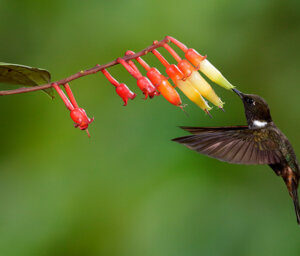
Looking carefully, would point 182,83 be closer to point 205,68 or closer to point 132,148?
point 205,68

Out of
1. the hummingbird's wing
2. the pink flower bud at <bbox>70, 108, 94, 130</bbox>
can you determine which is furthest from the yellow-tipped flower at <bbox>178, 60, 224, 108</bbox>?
the pink flower bud at <bbox>70, 108, 94, 130</bbox>

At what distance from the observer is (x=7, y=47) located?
15.7 feet

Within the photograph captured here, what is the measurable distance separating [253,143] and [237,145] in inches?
6.9

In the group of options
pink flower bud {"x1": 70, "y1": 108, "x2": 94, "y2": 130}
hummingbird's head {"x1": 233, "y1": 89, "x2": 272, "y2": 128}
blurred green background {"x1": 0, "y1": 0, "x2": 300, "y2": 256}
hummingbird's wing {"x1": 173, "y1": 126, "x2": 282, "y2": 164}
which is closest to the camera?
pink flower bud {"x1": 70, "y1": 108, "x2": 94, "y2": 130}

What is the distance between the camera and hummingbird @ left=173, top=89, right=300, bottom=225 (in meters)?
2.59

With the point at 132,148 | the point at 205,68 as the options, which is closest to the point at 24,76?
the point at 205,68

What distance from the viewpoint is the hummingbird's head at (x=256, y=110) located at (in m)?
3.10

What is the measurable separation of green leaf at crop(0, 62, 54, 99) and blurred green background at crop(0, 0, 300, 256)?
7.75 ft

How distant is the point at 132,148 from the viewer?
5012mm

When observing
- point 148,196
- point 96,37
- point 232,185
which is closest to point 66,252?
point 148,196

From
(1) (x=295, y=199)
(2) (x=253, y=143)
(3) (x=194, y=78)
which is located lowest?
(1) (x=295, y=199)

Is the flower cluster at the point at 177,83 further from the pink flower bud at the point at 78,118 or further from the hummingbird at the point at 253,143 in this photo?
the hummingbird at the point at 253,143

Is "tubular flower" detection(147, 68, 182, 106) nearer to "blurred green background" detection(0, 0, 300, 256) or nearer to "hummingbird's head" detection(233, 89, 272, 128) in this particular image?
"hummingbird's head" detection(233, 89, 272, 128)

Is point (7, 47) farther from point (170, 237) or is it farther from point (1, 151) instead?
point (170, 237)
